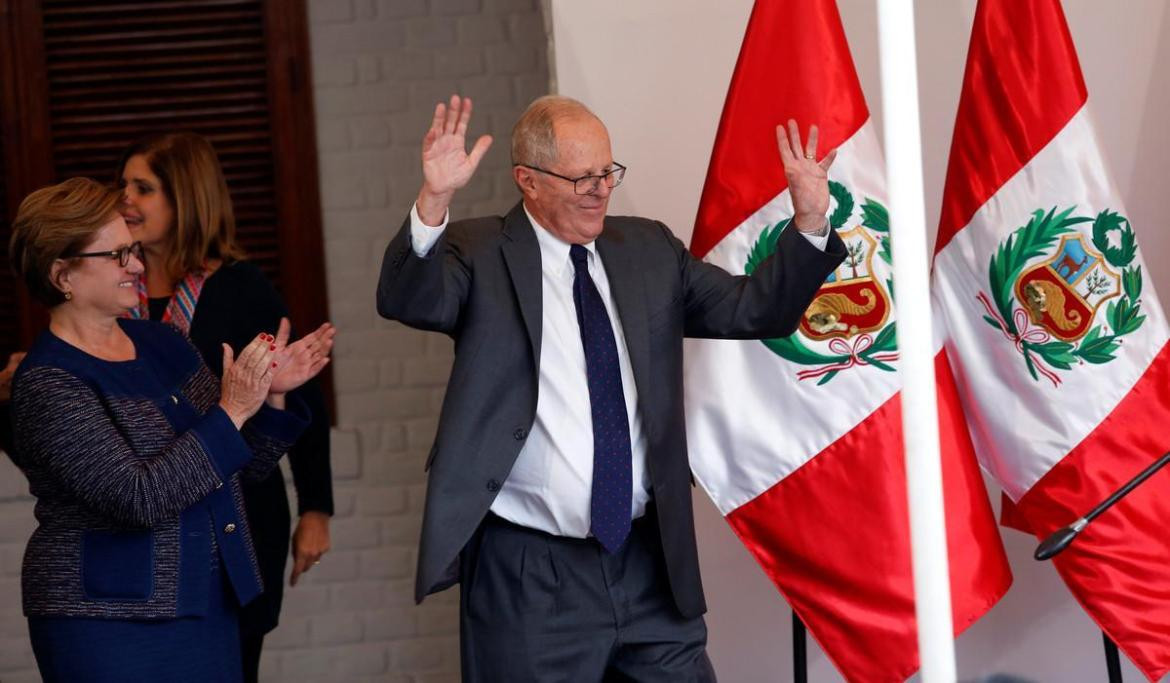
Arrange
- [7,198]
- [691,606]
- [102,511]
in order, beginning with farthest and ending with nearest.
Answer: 1. [7,198]
2. [691,606]
3. [102,511]

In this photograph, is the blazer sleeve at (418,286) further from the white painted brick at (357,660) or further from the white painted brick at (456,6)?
the white painted brick at (357,660)

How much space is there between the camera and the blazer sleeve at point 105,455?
2061mm

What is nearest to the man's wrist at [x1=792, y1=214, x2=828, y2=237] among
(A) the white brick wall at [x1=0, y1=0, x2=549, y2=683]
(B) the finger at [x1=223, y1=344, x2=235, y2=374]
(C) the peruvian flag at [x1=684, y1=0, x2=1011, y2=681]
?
(C) the peruvian flag at [x1=684, y1=0, x2=1011, y2=681]

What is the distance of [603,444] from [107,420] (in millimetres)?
723

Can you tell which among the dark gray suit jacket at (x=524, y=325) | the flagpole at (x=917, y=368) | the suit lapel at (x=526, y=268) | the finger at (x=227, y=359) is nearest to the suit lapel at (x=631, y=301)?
the dark gray suit jacket at (x=524, y=325)

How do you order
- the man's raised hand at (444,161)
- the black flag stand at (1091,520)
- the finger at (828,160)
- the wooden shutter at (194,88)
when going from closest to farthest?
the black flag stand at (1091,520) → the man's raised hand at (444,161) → the finger at (828,160) → the wooden shutter at (194,88)

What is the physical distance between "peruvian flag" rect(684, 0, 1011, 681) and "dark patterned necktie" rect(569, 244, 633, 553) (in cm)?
36

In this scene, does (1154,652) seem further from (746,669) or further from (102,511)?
(102,511)

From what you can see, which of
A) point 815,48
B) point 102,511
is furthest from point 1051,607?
point 102,511

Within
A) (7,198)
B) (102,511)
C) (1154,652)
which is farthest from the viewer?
(7,198)

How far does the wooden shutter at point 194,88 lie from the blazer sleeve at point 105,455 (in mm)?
1821

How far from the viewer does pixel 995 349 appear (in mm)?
2482

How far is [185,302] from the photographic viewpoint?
8.74ft

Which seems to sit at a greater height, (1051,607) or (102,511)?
(102,511)
